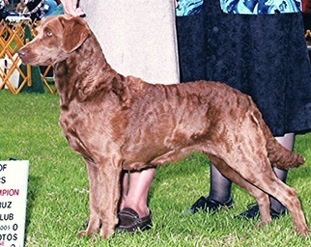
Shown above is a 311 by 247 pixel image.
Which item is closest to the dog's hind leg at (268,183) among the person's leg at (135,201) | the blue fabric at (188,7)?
the person's leg at (135,201)

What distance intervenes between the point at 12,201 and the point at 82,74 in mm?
689

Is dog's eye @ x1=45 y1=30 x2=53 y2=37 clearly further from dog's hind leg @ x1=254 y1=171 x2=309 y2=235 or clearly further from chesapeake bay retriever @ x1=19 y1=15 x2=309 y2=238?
dog's hind leg @ x1=254 y1=171 x2=309 y2=235

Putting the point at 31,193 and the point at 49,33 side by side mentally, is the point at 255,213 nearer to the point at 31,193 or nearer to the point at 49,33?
the point at 31,193

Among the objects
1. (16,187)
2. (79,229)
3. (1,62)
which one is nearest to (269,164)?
(79,229)

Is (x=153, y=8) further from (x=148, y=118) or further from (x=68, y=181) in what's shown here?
(x=68, y=181)

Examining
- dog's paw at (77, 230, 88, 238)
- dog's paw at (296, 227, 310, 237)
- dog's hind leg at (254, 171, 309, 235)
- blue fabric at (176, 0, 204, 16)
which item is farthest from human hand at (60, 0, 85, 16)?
dog's paw at (296, 227, 310, 237)

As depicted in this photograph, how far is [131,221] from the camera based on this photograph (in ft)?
14.7

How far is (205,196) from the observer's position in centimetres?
547

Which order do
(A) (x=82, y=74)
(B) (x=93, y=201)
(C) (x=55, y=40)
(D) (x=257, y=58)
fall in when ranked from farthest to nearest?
(D) (x=257, y=58), (B) (x=93, y=201), (A) (x=82, y=74), (C) (x=55, y=40)

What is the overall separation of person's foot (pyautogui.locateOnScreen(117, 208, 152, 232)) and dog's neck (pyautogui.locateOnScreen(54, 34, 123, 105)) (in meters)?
0.84

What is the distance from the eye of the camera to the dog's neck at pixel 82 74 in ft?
12.8

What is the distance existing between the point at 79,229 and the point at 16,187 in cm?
85

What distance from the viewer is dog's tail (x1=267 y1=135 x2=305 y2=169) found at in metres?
4.32

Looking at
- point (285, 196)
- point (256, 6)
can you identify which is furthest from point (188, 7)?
point (285, 196)
